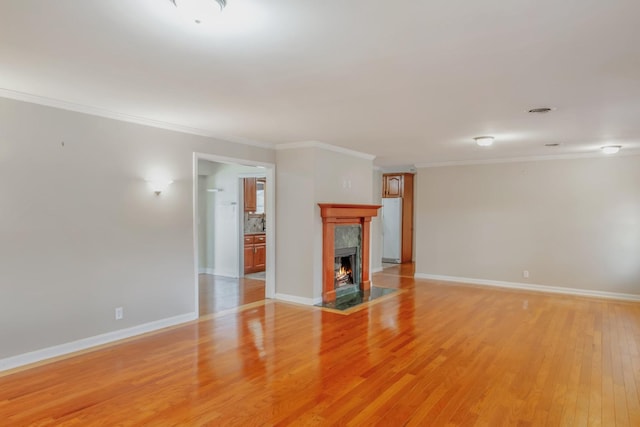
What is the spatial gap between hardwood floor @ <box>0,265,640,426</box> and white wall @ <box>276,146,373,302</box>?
2.63 feet

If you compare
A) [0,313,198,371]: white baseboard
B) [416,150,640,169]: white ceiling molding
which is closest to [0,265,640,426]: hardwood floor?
[0,313,198,371]: white baseboard

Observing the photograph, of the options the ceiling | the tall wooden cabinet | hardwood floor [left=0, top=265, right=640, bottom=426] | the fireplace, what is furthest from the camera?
A: the tall wooden cabinet

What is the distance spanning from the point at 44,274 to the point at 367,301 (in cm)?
417

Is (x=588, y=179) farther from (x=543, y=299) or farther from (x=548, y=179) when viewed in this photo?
(x=543, y=299)

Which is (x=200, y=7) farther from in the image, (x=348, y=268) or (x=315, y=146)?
(x=348, y=268)

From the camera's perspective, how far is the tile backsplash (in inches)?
319

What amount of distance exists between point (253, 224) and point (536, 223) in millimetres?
5579

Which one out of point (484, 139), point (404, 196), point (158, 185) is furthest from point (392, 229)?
point (158, 185)

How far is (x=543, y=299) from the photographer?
6168 mm

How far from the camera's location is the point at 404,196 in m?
10.2

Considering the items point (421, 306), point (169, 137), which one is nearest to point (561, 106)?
point (421, 306)

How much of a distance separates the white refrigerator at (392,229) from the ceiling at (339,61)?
6.02m

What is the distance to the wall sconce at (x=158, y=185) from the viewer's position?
4.39 metres

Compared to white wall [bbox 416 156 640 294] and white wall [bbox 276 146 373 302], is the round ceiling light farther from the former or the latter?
white wall [bbox 416 156 640 294]
